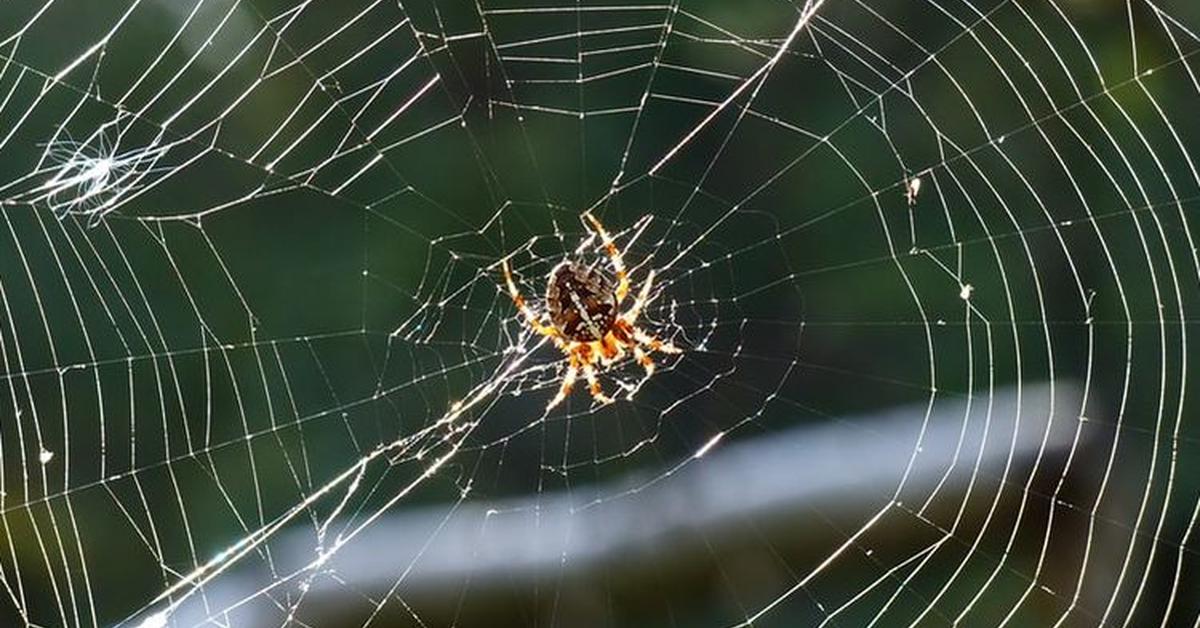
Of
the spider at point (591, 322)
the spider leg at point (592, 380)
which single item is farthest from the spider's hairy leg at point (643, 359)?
the spider leg at point (592, 380)

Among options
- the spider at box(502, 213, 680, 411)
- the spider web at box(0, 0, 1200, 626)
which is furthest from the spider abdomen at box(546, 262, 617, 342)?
the spider web at box(0, 0, 1200, 626)

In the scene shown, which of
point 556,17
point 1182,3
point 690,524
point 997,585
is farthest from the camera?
point 556,17

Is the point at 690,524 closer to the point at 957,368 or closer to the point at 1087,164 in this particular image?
the point at 1087,164

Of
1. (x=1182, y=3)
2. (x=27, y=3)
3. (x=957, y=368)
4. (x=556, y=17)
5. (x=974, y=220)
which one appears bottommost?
(x=957, y=368)

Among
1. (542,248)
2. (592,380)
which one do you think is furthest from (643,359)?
(542,248)

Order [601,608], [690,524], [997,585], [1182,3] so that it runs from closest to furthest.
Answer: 1. [690,524]
2. [601,608]
3. [997,585]
4. [1182,3]

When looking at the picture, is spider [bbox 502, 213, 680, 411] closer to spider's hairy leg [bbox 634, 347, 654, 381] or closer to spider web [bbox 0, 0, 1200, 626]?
spider's hairy leg [bbox 634, 347, 654, 381]

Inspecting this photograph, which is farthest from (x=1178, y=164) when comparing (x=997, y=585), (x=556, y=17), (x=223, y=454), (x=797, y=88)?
(x=223, y=454)

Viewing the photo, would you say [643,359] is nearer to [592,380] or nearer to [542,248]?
[592,380]
